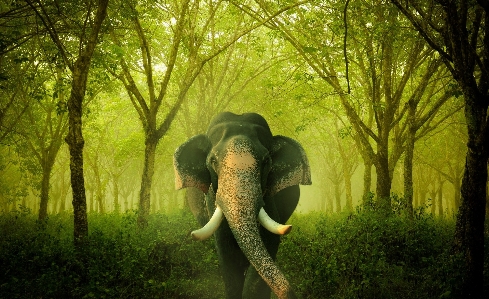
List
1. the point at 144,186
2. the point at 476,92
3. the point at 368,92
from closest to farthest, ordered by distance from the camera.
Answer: the point at 476,92 < the point at 144,186 < the point at 368,92

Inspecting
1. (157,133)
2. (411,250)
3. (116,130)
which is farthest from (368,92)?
(116,130)

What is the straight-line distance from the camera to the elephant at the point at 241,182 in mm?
4414

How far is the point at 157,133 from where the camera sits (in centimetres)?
1022

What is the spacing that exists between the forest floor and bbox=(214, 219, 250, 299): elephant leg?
129cm

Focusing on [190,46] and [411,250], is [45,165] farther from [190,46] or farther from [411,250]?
[411,250]

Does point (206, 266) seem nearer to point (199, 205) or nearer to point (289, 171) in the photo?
point (199, 205)

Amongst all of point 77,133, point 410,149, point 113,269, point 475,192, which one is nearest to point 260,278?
point 113,269

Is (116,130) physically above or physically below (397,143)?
above

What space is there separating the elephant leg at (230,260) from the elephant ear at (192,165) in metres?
0.69

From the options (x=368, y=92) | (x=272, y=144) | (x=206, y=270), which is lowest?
(x=206, y=270)

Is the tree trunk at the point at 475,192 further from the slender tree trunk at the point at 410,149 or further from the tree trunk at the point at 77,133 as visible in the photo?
the tree trunk at the point at 77,133

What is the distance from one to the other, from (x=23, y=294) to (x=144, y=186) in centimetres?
460

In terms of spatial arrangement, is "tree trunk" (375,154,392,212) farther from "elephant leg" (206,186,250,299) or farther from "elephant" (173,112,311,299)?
"elephant leg" (206,186,250,299)

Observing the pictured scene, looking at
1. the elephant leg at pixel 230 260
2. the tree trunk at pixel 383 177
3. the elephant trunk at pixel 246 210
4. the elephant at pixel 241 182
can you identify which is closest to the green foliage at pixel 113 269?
the elephant leg at pixel 230 260
